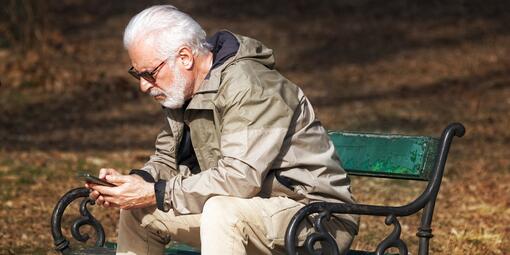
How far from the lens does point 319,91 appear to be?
14.0 m

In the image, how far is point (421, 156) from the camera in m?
4.82

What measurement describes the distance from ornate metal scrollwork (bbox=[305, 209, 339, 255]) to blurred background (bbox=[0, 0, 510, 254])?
103 inches

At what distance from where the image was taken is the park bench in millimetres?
4059

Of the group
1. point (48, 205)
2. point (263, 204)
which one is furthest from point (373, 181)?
point (263, 204)

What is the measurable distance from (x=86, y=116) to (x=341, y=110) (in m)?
2.78

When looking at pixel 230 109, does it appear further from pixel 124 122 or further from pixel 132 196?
pixel 124 122

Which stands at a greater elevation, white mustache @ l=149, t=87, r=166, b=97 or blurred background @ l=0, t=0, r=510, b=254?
white mustache @ l=149, t=87, r=166, b=97

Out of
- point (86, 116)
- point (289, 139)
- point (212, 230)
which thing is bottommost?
point (86, 116)

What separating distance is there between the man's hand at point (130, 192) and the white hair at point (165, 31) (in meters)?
0.48

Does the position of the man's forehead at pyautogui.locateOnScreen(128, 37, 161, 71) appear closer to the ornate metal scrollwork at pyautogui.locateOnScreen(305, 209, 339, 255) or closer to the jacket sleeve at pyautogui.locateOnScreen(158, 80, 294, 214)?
the jacket sleeve at pyautogui.locateOnScreen(158, 80, 294, 214)

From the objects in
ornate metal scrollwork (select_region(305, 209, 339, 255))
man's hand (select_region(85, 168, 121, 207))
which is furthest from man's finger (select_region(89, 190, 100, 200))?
ornate metal scrollwork (select_region(305, 209, 339, 255))

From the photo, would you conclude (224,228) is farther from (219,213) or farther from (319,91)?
(319,91)

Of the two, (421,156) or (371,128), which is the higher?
(421,156)

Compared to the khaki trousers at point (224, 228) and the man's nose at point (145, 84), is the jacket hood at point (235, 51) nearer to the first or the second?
the man's nose at point (145, 84)
